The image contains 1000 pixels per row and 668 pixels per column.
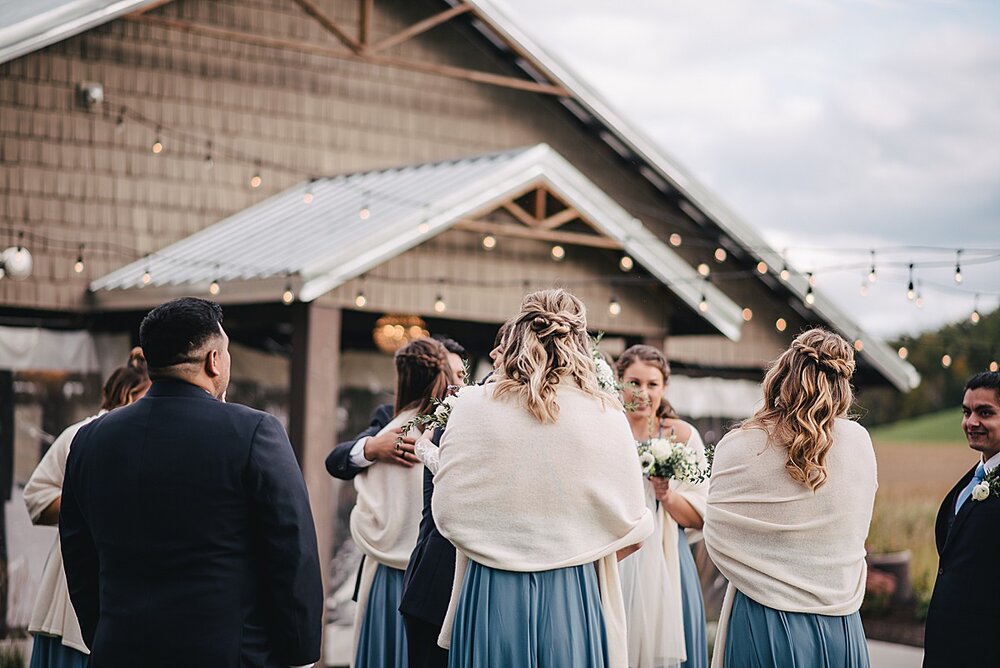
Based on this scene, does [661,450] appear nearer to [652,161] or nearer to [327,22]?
[327,22]

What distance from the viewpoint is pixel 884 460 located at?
1969 cm

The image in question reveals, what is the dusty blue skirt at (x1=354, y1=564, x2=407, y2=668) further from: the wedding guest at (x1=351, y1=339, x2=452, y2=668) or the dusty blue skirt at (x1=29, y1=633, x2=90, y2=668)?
the dusty blue skirt at (x1=29, y1=633, x2=90, y2=668)

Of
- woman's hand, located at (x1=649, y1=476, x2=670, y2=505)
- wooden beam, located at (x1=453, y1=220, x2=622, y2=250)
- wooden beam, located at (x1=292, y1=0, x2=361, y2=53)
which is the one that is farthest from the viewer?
wooden beam, located at (x1=292, y1=0, x2=361, y2=53)

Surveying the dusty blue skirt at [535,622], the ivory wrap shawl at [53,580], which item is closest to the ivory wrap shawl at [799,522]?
the dusty blue skirt at [535,622]

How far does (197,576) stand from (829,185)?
32.6 m

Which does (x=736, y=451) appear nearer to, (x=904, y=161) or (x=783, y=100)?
(x=904, y=161)

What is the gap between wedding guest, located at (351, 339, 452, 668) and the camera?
6.27 m

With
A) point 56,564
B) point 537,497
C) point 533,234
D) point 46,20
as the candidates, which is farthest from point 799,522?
point 46,20

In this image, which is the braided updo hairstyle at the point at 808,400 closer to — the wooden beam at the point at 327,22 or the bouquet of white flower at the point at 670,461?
the bouquet of white flower at the point at 670,461

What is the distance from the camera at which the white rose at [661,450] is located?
6137 mm

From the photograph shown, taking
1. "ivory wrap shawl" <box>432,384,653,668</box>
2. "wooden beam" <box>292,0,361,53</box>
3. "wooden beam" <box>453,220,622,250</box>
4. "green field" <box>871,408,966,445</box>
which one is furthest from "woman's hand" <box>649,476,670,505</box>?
"green field" <box>871,408,966,445</box>

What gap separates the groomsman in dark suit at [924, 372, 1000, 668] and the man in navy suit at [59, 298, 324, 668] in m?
2.92

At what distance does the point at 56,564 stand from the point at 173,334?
297cm

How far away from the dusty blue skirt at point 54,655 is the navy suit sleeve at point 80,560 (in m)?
2.23
